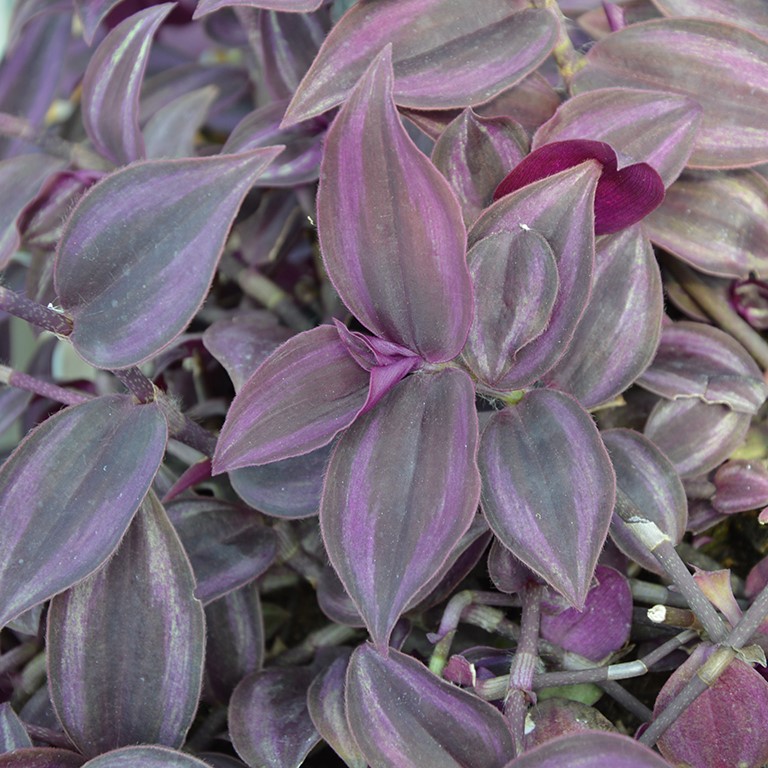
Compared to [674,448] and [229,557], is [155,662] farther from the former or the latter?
[674,448]

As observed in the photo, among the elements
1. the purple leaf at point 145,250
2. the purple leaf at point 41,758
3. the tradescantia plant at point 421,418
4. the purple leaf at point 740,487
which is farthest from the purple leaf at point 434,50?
the purple leaf at point 41,758

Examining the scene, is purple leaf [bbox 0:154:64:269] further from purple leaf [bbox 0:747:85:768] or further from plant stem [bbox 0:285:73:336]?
purple leaf [bbox 0:747:85:768]

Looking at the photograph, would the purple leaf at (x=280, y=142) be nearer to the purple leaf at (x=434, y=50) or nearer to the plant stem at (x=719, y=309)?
the purple leaf at (x=434, y=50)

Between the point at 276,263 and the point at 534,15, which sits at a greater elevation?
the point at 534,15

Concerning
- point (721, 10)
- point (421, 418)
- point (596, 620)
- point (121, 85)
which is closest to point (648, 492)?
point (596, 620)

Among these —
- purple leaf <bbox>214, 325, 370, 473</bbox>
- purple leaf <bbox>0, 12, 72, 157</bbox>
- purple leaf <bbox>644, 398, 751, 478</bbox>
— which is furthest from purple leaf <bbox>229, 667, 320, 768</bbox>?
purple leaf <bbox>0, 12, 72, 157</bbox>

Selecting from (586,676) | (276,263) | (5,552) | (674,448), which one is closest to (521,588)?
(586,676)
